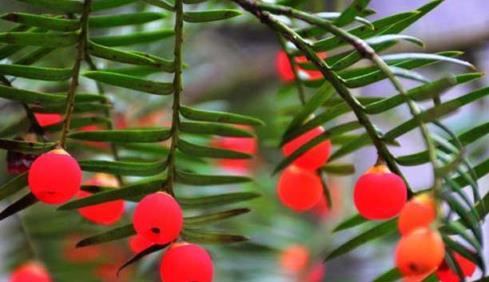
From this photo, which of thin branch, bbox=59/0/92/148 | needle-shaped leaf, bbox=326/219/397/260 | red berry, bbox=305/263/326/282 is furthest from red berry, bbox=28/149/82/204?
red berry, bbox=305/263/326/282

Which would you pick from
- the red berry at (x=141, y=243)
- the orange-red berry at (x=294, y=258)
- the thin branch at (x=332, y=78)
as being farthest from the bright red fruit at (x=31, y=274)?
the orange-red berry at (x=294, y=258)

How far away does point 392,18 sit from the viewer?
377 mm

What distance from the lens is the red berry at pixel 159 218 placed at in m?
0.33

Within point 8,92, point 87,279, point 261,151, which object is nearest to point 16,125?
point 8,92

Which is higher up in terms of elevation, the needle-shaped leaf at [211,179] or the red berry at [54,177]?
the red berry at [54,177]

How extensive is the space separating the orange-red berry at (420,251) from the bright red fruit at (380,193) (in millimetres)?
51

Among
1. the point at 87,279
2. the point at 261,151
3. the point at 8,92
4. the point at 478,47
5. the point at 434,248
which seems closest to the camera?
the point at 434,248

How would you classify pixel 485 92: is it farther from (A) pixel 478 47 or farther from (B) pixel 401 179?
(A) pixel 478 47

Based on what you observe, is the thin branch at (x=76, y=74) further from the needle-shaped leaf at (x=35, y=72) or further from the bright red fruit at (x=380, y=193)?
the bright red fruit at (x=380, y=193)

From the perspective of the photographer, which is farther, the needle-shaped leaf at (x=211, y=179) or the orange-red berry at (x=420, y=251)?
the needle-shaped leaf at (x=211, y=179)

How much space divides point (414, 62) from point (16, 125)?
0.62 feet

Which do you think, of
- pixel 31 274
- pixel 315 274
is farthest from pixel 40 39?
pixel 315 274

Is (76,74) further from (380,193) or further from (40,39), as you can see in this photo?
(380,193)

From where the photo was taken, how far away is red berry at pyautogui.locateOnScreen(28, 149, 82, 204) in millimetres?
325
